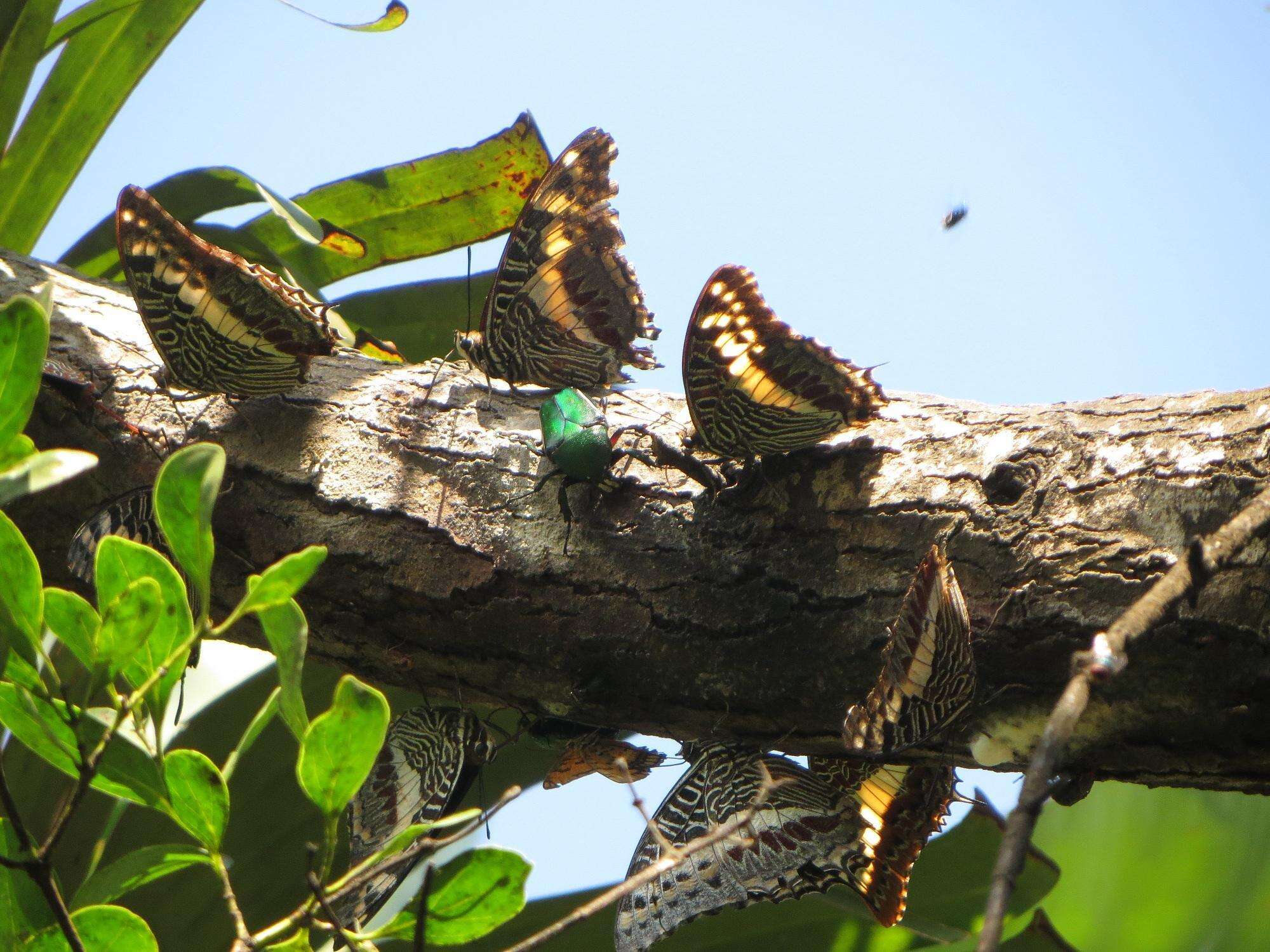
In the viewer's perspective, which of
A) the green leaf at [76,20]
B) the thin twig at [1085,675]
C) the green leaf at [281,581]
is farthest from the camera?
the green leaf at [76,20]

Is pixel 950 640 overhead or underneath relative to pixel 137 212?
underneath

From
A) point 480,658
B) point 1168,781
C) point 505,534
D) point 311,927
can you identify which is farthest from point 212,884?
point 1168,781

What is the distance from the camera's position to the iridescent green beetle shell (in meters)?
1.18

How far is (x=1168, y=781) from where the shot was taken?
1.11 metres

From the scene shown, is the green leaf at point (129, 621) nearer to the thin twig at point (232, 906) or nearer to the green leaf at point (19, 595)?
the green leaf at point (19, 595)

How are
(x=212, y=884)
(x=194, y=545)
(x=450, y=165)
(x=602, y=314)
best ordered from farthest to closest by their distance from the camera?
(x=450, y=165) → (x=212, y=884) → (x=602, y=314) → (x=194, y=545)

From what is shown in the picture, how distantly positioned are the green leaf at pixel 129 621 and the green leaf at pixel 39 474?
5.1 inches

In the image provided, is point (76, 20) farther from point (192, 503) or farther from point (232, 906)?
point (232, 906)

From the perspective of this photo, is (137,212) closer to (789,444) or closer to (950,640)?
(789,444)

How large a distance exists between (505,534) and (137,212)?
2.03 feet

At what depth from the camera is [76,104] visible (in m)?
2.01

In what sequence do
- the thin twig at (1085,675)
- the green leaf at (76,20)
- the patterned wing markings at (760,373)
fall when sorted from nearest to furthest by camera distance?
the thin twig at (1085,675) → the patterned wing markings at (760,373) → the green leaf at (76,20)

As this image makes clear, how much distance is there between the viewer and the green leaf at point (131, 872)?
2.61 feet

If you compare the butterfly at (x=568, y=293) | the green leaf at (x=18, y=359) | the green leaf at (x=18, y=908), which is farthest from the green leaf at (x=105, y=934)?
the butterfly at (x=568, y=293)
